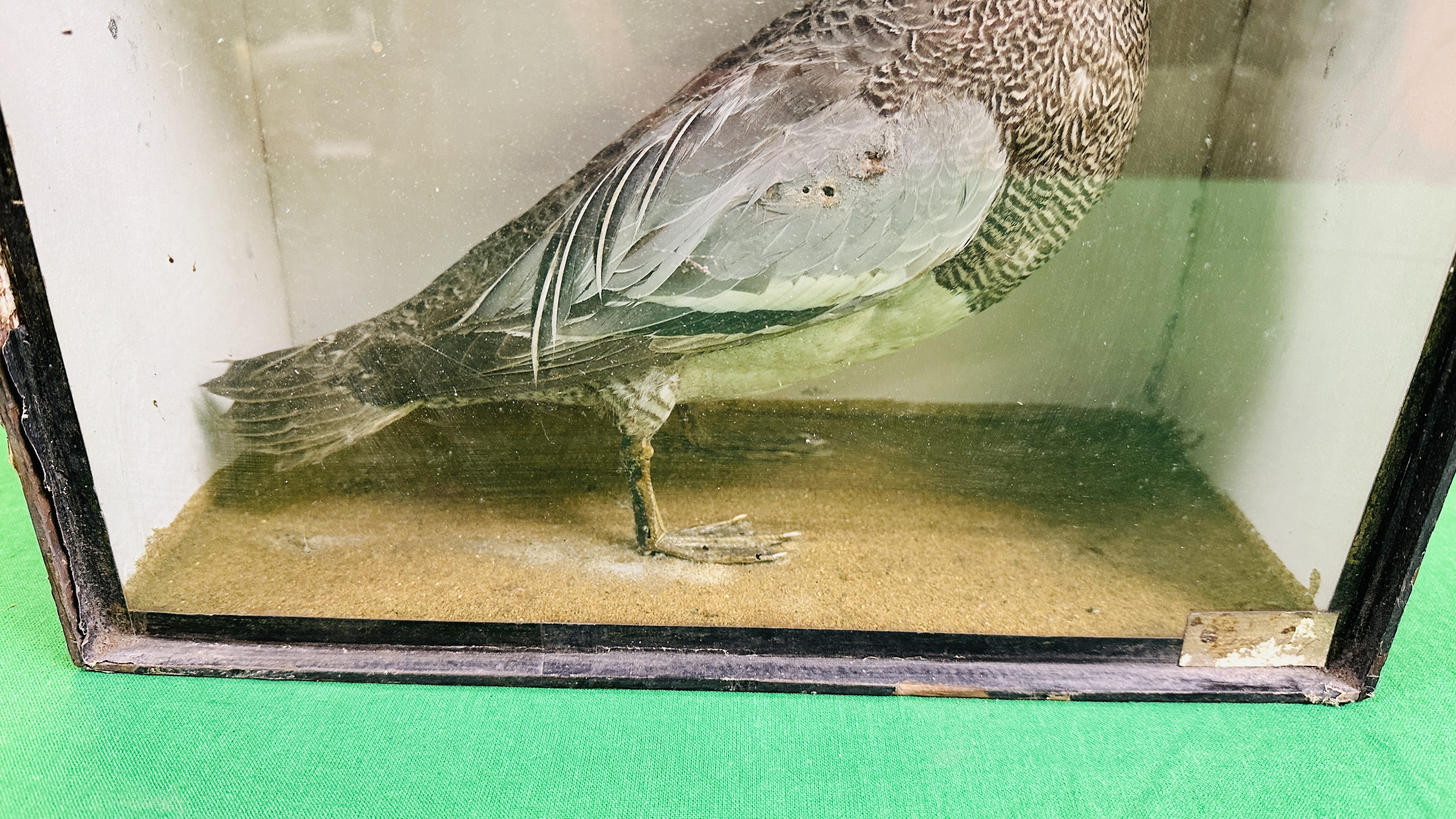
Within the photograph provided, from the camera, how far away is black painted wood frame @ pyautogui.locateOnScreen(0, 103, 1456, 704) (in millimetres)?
850

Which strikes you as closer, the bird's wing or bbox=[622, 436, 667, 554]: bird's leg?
the bird's wing

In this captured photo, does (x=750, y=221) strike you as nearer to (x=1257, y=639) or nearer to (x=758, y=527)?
(x=758, y=527)

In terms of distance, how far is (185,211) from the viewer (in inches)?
32.3

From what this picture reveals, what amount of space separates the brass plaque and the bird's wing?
502 millimetres

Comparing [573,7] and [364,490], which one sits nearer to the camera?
[573,7]

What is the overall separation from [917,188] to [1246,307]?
0.38m

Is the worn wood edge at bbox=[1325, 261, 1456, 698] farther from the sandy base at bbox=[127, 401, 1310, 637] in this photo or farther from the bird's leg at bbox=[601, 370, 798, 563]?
the bird's leg at bbox=[601, 370, 798, 563]

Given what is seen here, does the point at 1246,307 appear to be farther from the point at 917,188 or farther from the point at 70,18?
the point at 70,18

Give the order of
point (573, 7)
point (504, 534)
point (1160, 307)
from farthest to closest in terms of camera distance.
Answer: point (504, 534) < point (1160, 307) < point (573, 7)

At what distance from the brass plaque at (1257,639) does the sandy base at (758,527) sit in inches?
1.0

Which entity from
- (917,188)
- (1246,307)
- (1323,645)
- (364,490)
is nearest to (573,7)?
(917,188)

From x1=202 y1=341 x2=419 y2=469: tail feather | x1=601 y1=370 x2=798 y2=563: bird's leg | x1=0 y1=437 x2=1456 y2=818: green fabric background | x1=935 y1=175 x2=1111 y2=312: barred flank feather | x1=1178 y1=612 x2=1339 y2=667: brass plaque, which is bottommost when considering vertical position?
x1=0 y1=437 x2=1456 y2=818: green fabric background

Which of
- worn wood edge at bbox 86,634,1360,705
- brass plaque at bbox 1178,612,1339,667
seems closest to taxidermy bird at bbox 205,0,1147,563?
worn wood edge at bbox 86,634,1360,705

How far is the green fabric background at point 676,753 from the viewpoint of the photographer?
0.78 metres
